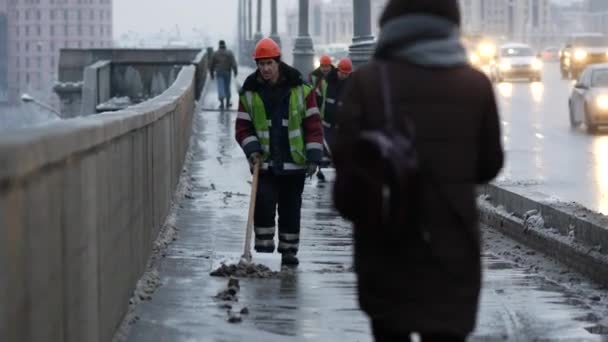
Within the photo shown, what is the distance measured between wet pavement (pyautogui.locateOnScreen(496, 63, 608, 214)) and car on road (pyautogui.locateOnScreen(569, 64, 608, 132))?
0.93 ft

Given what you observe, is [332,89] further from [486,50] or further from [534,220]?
[486,50]

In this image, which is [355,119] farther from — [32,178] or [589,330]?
[589,330]

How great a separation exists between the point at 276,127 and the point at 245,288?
4.21ft

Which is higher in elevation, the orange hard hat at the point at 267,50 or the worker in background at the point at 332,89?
the orange hard hat at the point at 267,50

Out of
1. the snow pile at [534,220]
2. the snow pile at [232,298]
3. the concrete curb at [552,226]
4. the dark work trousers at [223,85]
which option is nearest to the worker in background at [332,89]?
the concrete curb at [552,226]

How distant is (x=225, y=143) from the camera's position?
29.8 m

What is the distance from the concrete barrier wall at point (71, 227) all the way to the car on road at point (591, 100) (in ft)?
78.5

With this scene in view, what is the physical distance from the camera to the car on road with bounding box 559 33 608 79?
71438 millimetres

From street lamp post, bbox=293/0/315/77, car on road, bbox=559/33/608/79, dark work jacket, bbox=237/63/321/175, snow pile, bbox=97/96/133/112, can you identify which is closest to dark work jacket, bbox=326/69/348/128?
dark work jacket, bbox=237/63/321/175

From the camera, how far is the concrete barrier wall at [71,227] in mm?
5367

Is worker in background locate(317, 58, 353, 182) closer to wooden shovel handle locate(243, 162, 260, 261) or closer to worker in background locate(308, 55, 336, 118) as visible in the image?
worker in background locate(308, 55, 336, 118)

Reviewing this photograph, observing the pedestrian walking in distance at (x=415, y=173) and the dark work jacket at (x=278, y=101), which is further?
the dark work jacket at (x=278, y=101)

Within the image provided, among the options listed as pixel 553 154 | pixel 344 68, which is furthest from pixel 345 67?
pixel 553 154

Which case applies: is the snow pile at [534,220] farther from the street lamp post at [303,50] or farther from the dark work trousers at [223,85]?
the street lamp post at [303,50]
